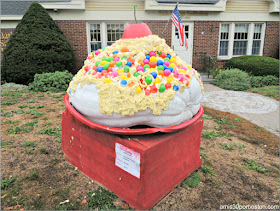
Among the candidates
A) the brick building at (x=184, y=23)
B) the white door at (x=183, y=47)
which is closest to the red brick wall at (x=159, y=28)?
the brick building at (x=184, y=23)

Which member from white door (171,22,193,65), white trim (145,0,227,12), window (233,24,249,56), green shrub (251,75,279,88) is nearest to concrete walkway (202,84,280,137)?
green shrub (251,75,279,88)

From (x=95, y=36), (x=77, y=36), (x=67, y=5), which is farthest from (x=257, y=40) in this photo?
(x=67, y=5)

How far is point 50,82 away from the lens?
27.9ft

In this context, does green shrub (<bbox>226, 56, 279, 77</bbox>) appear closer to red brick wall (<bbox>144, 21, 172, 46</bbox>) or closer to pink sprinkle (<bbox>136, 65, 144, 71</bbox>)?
red brick wall (<bbox>144, 21, 172, 46</bbox>)

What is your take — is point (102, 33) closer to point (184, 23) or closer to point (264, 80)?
point (184, 23)

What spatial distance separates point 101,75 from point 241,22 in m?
12.7

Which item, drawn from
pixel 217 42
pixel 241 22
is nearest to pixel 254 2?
pixel 241 22

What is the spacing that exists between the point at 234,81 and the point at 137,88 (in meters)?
8.86

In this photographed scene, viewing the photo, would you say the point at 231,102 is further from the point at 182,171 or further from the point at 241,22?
the point at 241,22

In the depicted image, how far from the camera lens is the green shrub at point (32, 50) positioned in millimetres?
8773

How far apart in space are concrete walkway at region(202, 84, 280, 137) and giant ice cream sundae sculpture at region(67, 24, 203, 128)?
3781mm

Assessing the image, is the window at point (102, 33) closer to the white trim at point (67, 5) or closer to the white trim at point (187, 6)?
the white trim at point (67, 5)

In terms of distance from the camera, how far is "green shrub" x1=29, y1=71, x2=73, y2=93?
332 inches

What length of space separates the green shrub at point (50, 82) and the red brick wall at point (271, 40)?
1191 cm
